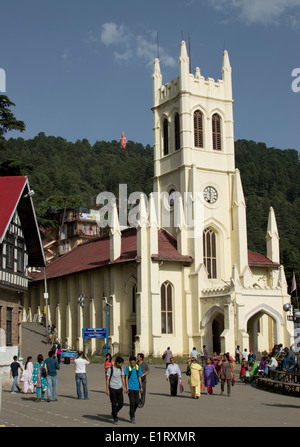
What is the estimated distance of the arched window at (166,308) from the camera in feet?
150

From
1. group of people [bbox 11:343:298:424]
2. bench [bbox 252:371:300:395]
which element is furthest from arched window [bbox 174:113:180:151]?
bench [bbox 252:371:300:395]

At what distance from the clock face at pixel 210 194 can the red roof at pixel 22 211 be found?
19.9 meters

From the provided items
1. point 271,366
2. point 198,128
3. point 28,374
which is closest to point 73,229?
point 198,128

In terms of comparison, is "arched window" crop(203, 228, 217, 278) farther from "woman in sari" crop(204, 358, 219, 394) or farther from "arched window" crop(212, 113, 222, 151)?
"woman in sari" crop(204, 358, 219, 394)

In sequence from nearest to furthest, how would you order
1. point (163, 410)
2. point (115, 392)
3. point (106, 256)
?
1. point (115, 392)
2. point (163, 410)
3. point (106, 256)

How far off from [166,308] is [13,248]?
1894 cm

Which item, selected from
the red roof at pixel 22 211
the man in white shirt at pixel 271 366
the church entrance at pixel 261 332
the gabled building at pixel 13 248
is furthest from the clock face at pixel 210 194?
the man in white shirt at pixel 271 366

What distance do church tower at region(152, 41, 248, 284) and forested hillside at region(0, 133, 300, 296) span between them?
50.0 m

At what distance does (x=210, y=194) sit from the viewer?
165 feet

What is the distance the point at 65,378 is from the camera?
2938 cm

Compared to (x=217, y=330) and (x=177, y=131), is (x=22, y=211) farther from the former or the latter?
(x=177, y=131)

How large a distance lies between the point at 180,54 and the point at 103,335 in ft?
83.7
